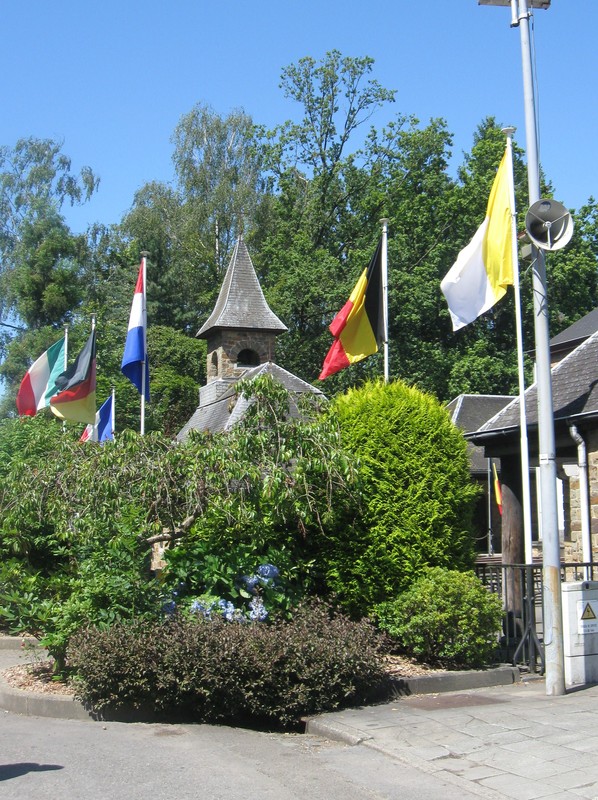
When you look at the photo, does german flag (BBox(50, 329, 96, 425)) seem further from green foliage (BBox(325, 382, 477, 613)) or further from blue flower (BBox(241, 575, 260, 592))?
blue flower (BBox(241, 575, 260, 592))

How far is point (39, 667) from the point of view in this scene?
10.3 metres

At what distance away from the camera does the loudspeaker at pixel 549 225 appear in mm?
9664

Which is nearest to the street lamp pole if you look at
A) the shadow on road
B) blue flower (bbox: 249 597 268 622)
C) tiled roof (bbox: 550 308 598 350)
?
blue flower (bbox: 249 597 268 622)

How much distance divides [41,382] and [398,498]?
44.5 feet

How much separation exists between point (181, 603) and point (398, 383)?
A: 155 inches

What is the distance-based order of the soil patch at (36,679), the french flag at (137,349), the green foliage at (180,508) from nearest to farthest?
1. the soil patch at (36,679)
2. the green foliage at (180,508)
3. the french flag at (137,349)

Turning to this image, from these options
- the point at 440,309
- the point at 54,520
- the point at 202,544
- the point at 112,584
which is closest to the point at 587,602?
the point at 202,544

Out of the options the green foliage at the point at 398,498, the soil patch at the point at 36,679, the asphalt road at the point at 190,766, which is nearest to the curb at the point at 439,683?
the asphalt road at the point at 190,766

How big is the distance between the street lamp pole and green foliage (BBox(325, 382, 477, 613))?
1.66 metres

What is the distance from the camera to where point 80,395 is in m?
19.7

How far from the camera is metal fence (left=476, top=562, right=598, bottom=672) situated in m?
10.4

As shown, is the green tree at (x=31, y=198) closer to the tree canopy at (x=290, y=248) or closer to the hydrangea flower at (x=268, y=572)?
the tree canopy at (x=290, y=248)

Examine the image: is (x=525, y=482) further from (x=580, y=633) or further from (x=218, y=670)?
(x=218, y=670)

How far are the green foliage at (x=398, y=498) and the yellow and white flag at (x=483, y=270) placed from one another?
97.1 inches
